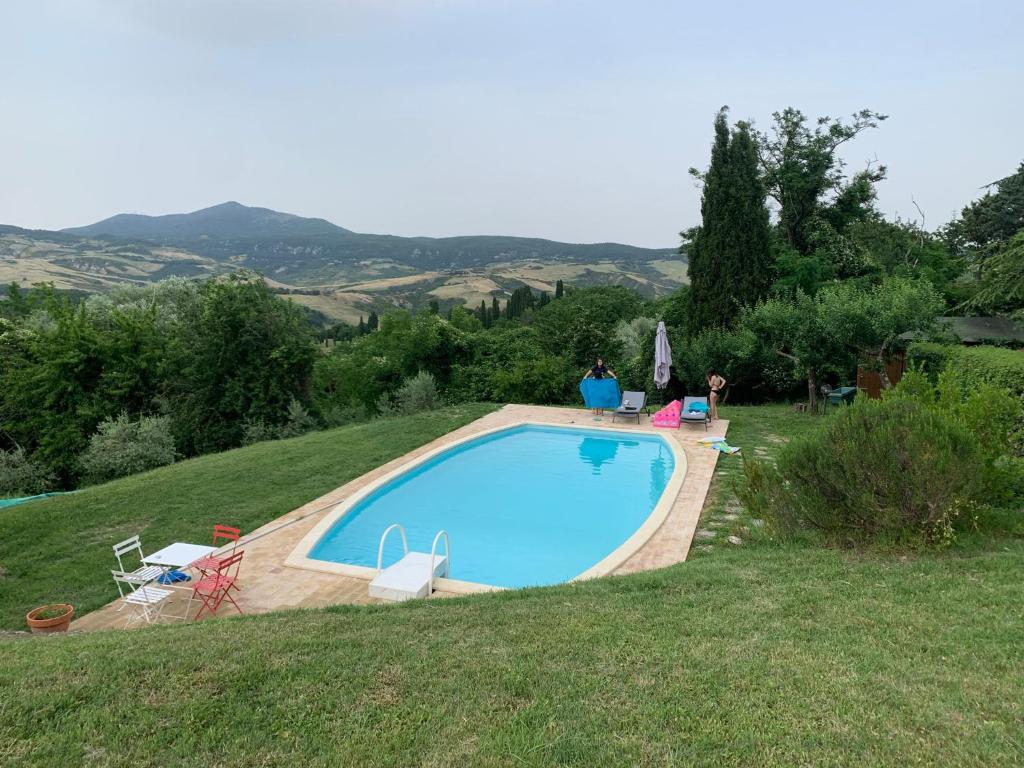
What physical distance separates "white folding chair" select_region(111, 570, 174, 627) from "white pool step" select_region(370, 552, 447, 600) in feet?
7.15

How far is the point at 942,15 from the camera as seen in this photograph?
49.5 ft

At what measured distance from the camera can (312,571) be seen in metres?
6.86

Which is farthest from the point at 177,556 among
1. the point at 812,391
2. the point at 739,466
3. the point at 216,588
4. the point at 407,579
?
the point at 812,391

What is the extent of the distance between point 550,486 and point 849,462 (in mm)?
6333

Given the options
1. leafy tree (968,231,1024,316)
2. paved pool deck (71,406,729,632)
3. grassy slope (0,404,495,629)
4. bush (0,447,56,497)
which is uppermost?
leafy tree (968,231,1024,316)

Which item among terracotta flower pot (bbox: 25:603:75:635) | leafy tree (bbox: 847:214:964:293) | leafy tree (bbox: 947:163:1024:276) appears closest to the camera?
terracotta flower pot (bbox: 25:603:75:635)

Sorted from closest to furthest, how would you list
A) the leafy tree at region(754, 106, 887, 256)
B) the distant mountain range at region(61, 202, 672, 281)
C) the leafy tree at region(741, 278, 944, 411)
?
the leafy tree at region(741, 278, 944, 411), the leafy tree at region(754, 106, 887, 256), the distant mountain range at region(61, 202, 672, 281)

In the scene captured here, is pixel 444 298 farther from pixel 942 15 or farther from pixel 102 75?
pixel 942 15

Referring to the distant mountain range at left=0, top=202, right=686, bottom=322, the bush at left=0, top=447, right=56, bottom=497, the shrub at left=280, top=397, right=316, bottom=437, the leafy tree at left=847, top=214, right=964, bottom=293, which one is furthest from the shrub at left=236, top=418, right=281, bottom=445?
the distant mountain range at left=0, top=202, right=686, bottom=322

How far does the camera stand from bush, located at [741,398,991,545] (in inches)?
213

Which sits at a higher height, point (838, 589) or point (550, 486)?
point (838, 589)

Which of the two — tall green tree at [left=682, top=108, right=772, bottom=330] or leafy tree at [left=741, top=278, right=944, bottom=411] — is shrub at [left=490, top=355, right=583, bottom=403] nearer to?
leafy tree at [left=741, top=278, right=944, bottom=411]

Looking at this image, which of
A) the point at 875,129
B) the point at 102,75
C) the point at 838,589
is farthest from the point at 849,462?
the point at 102,75

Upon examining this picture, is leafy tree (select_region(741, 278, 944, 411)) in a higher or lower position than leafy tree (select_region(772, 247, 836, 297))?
lower
